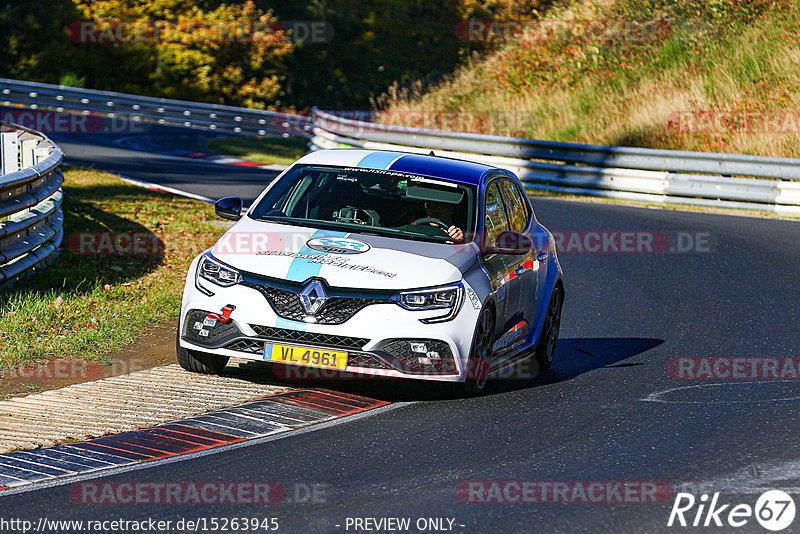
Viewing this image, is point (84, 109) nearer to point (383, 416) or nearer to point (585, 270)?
point (585, 270)

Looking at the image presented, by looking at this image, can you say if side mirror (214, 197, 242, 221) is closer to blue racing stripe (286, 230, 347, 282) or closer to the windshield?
the windshield

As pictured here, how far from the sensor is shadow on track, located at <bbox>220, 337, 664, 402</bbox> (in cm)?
817

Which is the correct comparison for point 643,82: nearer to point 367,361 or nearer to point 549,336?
point 549,336

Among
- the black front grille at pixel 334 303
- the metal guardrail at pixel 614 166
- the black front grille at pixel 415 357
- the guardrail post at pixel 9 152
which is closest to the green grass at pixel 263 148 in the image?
the metal guardrail at pixel 614 166

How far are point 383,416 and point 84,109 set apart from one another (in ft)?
87.7

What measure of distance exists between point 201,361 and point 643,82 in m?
24.2

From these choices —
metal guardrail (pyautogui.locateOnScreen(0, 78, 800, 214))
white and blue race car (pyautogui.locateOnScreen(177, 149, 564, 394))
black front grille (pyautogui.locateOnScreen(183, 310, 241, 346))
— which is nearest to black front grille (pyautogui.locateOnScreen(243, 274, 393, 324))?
white and blue race car (pyautogui.locateOnScreen(177, 149, 564, 394))

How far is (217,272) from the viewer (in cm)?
795

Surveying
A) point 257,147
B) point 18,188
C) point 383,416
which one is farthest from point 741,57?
point 383,416

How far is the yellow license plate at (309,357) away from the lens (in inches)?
297

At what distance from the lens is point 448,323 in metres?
7.64

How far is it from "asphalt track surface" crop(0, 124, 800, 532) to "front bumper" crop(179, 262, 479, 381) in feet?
1.04

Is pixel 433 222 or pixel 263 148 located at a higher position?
pixel 433 222

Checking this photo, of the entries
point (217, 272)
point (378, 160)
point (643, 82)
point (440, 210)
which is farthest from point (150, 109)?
point (217, 272)
